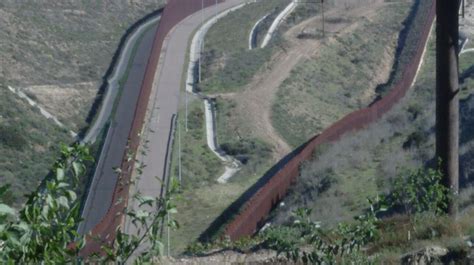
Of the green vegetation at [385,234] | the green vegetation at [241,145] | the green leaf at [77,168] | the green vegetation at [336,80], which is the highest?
the green leaf at [77,168]

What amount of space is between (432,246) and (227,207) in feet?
69.7

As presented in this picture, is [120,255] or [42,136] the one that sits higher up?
[120,255]

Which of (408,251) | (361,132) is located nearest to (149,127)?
(361,132)

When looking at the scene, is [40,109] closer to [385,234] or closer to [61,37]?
[61,37]

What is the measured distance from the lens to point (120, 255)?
8.39 m

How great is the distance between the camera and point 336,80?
56.9 m

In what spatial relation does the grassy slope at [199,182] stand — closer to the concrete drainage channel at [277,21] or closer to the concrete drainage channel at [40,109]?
the concrete drainage channel at [40,109]

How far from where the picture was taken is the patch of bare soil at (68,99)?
53.8m

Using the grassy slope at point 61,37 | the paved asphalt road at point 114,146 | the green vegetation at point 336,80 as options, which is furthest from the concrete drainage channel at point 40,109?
the green vegetation at point 336,80

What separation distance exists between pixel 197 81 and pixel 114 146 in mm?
12372

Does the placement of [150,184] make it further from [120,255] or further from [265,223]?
[120,255]

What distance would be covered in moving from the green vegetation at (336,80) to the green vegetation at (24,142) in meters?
9.28

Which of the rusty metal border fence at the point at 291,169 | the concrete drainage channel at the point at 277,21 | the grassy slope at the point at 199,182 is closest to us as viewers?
the rusty metal border fence at the point at 291,169

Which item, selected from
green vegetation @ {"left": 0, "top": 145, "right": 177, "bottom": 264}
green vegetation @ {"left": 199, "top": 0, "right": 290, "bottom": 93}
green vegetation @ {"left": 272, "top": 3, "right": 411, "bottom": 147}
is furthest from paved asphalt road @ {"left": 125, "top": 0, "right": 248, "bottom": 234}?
green vegetation @ {"left": 0, "top": 145, "right": 177, "bottom": 264}
